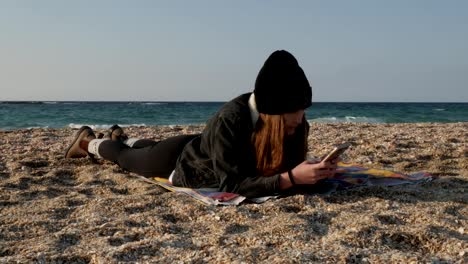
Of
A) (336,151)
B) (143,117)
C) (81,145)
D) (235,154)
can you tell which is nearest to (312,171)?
(336,151)

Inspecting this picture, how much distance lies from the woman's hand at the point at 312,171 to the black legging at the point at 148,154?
126 cm

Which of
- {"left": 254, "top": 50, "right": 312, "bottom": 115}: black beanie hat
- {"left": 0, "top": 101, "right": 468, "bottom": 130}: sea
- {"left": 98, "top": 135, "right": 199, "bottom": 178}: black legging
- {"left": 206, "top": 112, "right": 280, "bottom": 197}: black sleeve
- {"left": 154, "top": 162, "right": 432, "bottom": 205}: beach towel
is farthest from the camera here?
{"left": 0, "top": 101, "right": 468, "bottom": 130}: sea

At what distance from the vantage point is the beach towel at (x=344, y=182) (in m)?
3.63

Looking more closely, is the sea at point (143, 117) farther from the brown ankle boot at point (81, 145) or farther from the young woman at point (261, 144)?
the young woman at point (261, 144)

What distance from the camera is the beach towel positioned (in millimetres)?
3629

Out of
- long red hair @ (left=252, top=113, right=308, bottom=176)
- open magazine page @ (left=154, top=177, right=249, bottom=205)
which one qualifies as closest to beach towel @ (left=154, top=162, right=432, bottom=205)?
open magazine page @ (left=154, top=177, right=249, bottom=205)

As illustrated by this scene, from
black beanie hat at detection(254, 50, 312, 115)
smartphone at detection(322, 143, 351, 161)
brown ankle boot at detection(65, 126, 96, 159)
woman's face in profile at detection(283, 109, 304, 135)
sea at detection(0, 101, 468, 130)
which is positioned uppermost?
black beanie hat at detection(254, 50, 312, 115)

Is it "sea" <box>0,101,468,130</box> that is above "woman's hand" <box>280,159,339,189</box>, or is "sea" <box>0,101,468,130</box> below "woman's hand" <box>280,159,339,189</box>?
below

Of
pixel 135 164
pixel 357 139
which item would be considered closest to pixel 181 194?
pixel 135 164

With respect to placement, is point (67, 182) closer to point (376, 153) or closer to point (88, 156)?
point (88, 156)

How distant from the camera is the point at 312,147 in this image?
6.71 meters

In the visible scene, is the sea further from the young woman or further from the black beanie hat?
the black beanie hat

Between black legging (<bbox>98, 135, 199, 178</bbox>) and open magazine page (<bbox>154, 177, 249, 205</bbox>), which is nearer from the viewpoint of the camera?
open magazine page (<bbox>154, 177, 249, 205</bbox>)

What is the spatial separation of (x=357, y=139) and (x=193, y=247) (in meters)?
5.00
